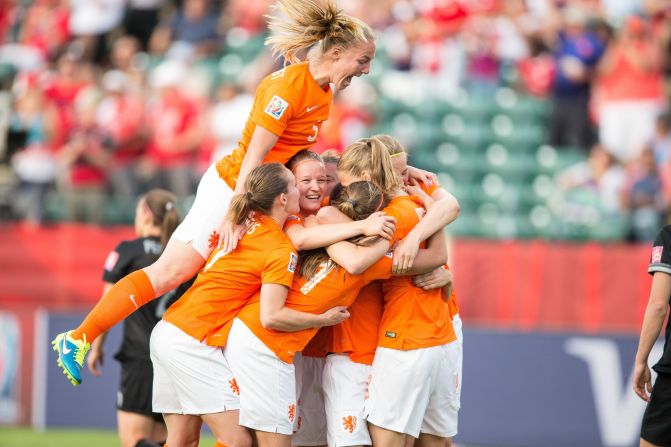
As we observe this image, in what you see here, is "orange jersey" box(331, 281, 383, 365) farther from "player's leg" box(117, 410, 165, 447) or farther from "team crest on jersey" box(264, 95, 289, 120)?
"player's leg" box(117, 410, 165, 447)

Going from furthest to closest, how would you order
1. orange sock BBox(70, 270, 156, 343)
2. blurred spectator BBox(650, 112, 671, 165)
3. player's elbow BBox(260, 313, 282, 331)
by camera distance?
blurred spectator BBox(650, 112, 671, 165) → orange sock BBox(70, 270, 156, 343) → player's elbow BBox(260, 313, 282, 331)

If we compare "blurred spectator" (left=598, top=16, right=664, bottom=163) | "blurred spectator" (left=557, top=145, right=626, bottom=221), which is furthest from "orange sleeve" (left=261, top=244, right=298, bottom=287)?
"blurred spectator" (left=598, top=16, right=664, bottom=163)

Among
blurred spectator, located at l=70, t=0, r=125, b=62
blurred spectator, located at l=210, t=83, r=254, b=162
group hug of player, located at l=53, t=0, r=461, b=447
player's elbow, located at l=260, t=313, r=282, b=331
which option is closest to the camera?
player's elbow, located at l=260, t=313, r=282, b=331

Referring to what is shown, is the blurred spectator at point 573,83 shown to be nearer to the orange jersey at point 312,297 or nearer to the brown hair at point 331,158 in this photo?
the brown hair at point 331,158

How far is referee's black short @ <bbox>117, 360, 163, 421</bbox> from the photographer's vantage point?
275 inches

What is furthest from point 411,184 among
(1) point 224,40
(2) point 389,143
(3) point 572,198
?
(1) point 224,40

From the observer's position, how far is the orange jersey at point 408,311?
18.6 ft

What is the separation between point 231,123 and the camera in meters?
13.2

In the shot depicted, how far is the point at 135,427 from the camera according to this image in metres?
7.03

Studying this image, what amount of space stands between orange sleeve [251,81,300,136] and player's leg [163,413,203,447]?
1.67m

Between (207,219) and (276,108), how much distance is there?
0.73 metres

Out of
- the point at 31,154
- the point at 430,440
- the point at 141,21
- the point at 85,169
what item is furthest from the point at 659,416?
the point at 141,21

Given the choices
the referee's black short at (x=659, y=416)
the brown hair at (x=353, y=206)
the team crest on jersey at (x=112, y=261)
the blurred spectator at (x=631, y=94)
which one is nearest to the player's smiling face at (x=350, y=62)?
the brown hair at (x=353, y=206)

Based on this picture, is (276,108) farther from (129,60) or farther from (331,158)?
(129,60)
